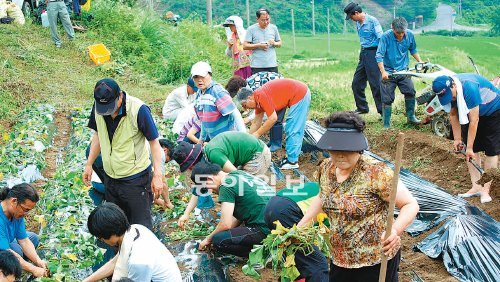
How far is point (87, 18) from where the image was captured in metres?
15.6

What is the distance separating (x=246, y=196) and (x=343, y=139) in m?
1.67

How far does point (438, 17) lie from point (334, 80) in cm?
2118

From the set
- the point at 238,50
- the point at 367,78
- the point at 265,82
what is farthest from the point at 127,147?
the point at 367,78

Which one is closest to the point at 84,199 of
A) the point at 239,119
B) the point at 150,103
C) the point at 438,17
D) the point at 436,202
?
the point at 239,119

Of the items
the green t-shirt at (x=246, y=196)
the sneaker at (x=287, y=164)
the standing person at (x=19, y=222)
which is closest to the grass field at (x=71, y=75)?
the sneaker at (x=287, y=164)

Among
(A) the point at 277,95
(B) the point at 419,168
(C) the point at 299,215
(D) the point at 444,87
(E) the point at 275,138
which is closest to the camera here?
(C) the point at 299,215

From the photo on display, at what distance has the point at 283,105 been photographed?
698 centimetres

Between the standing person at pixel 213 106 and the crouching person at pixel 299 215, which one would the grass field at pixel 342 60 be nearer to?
the standing person at pixel 213 106

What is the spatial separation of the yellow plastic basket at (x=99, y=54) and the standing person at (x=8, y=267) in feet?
33.2

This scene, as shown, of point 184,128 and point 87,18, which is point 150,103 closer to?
point 184,128

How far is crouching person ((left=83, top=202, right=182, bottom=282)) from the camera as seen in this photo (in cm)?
358

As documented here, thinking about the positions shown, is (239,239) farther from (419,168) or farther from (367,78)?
(367,78)

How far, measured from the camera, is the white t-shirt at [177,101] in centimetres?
817

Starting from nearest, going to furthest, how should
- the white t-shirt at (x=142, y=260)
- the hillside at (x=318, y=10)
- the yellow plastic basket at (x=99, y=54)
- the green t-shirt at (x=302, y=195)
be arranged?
the white t-shirt at (x=142, y=260)
the green t-shirt at (x=302, y=195)
the yellow plastic basket at (x=99, y=54)
the hillside at (x=318, y=10)
